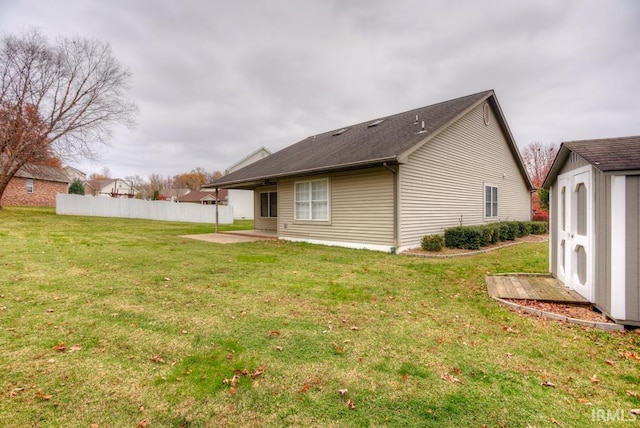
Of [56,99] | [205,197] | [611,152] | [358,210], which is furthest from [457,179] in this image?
[205,197]

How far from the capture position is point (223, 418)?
209 centimetres

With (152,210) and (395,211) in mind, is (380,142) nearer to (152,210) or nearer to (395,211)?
(395,211)

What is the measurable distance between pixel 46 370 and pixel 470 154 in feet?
43.6

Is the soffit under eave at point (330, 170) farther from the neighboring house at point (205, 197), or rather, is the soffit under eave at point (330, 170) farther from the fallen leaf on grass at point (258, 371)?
the neighboring house at point (205, 197)

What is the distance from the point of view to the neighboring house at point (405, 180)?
932cm

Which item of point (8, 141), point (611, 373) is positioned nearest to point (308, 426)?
point (611, 373)

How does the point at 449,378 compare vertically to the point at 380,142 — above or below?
below

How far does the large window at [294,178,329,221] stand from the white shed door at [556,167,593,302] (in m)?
6.99

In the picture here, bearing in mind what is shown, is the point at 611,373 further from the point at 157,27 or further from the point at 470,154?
the point at 157,27

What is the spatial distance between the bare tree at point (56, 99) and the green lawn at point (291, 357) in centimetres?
2067

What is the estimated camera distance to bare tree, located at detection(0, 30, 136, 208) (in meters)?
19.4

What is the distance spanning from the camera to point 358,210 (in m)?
10.0

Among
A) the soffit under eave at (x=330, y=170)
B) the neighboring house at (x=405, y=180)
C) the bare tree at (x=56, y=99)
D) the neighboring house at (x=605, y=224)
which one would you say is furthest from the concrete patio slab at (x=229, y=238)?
the bare tree at (x=56, y=99)

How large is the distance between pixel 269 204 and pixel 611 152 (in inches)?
560
